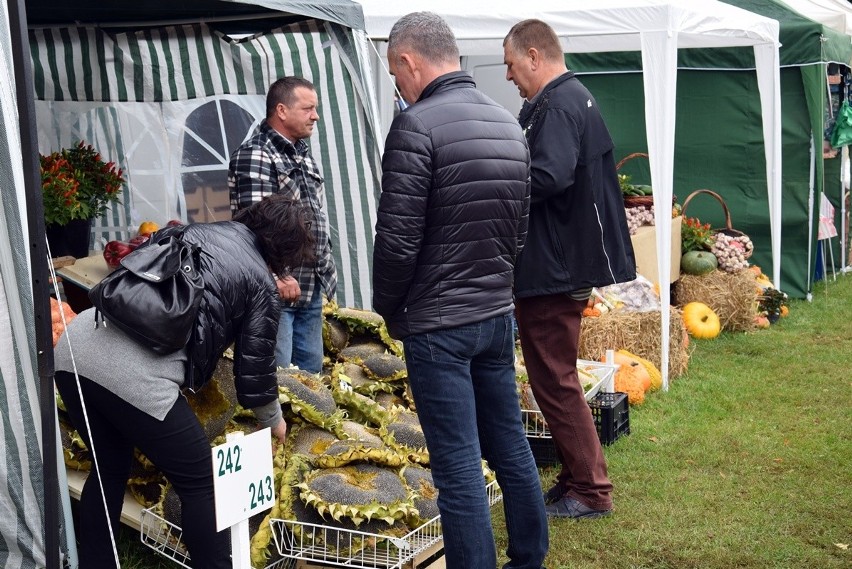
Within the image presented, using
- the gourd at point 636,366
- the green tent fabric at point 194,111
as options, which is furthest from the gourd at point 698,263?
the green tent fabric at point 194,111

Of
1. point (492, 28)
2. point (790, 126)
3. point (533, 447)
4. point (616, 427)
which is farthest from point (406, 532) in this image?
point (790, 126)

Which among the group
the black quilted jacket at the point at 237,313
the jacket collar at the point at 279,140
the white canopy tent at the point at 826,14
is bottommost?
the black quilted jacket at the point at 237,313

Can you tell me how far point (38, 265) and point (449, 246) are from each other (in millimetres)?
1251

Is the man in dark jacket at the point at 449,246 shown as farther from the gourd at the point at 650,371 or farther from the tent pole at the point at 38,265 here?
the gourd at the point at 650,371

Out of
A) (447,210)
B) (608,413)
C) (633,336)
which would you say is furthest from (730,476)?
(447,210)

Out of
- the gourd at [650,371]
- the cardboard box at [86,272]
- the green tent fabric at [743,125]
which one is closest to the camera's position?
the cardboard box at [86,272]

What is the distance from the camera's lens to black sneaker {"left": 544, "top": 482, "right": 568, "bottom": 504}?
4.73 m

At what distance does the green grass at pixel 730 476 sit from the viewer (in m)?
4.27

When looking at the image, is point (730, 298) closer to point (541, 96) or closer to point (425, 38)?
point (541, 96)

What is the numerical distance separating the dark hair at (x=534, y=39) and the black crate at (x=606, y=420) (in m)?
1.97

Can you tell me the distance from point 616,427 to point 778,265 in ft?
16.5

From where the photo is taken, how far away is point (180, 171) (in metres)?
8.17

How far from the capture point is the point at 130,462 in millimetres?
3496

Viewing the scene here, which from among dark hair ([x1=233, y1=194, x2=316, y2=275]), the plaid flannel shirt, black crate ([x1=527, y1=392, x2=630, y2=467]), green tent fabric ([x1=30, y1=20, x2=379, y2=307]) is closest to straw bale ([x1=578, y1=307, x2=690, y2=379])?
black crate ([x1=527, y1=392, x2=630, y2=467])
